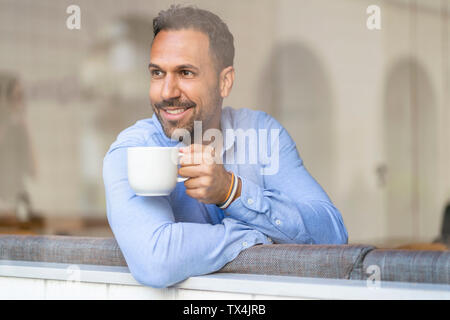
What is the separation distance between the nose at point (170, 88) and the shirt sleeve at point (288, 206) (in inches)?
7.8

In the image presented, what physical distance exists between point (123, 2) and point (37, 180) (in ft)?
Result: 4.34

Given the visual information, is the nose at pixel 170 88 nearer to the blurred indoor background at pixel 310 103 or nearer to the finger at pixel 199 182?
the finger at pixel 199 182

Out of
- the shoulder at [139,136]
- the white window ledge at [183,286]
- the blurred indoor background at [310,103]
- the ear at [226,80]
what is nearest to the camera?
the white window ledge at [183,286]

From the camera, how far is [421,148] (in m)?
4.76

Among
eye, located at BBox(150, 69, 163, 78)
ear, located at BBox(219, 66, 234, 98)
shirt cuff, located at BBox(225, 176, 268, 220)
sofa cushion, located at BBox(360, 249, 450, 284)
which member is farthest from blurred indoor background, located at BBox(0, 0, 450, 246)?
sofa cushion, located at BBox(360, 249, 450, 284)

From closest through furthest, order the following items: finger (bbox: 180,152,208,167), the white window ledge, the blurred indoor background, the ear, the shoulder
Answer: the white window ledge
finger (bbox: 180,152,208,167)
the shoulder
the ear
the blurred indoor background

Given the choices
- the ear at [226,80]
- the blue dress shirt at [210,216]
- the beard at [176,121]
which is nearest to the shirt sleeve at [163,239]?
the blue dress shirt at [210,216]

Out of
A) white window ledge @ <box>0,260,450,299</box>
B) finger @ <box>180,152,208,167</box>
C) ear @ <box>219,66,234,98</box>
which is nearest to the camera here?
white window ledge @ <box>0,260,450,299</box>

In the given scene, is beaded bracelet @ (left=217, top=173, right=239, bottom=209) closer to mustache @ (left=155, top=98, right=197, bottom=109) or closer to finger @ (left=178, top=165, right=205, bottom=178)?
finger @ (left=178, top=165, right=205, bottom=178)

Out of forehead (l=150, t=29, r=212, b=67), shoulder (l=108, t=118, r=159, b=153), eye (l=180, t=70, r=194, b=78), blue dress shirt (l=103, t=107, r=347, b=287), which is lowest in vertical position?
blue dress shirt (l=103, t=107, r=347, b=287)

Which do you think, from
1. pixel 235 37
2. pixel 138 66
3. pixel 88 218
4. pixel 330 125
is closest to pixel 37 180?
pixel 88 218

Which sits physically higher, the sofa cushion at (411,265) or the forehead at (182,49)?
the forehead at (182,49)

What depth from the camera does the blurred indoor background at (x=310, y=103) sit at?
4364 mm

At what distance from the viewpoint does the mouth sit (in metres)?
1.19
